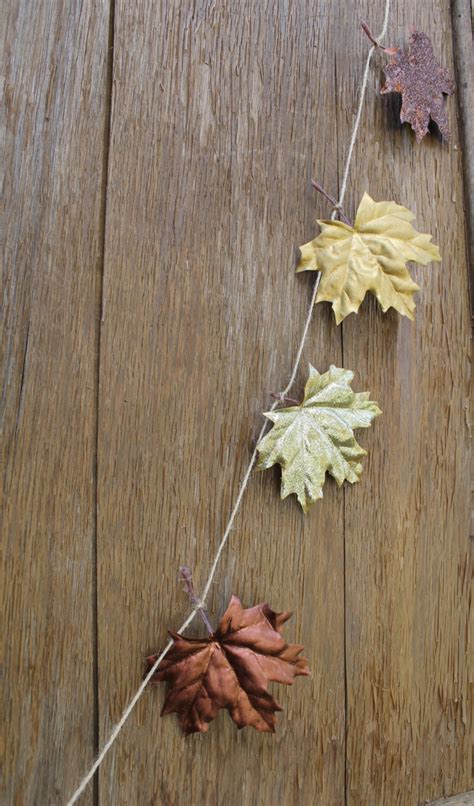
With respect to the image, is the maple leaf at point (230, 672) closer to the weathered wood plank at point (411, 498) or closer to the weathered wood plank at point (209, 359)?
the weathered wood plank at point (209, 359)

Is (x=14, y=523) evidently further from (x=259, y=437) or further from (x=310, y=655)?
(x=310, y=655)

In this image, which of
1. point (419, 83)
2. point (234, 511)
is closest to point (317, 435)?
point (234, 511)

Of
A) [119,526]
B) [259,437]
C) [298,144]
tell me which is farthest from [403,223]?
[119,526]

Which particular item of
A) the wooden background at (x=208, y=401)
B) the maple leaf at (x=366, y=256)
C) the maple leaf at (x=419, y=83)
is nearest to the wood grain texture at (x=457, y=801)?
the wooden background at (x=208, y=401)

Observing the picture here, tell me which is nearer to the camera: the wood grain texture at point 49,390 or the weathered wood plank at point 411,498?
the wood grain texture at point 49,390

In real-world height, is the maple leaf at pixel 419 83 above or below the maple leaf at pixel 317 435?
above
